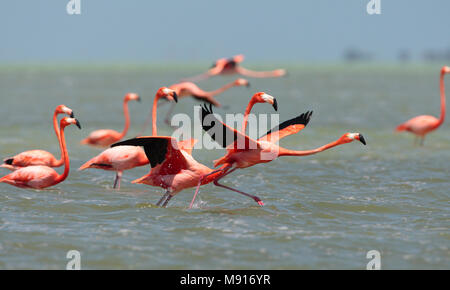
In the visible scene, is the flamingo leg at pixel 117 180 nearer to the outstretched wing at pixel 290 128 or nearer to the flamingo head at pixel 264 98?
the outstretched wing at pixel 290 128

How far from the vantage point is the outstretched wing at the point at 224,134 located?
7.69 meters

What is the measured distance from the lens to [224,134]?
317 inches

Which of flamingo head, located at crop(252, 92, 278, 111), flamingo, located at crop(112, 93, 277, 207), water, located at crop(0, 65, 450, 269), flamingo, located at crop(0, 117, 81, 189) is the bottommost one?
water, located at crop(0, 65, 450, 269)

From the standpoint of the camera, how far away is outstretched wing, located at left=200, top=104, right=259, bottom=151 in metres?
Answer: 7.69

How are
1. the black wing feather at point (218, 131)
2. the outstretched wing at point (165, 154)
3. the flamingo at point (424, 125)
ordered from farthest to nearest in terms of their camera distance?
the flamingo at point (424, 125) → the outstretched wing at point (165, 154) → the black wing feather at point (218, 131)

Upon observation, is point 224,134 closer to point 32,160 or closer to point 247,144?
point 247,144

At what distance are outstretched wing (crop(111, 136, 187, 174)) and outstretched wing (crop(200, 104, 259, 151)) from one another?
46 cm

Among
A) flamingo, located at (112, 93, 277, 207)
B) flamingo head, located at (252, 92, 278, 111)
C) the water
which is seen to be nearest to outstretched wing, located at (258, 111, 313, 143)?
flamingo, located at (112, 93, 277, 207)

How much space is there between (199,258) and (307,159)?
664cm

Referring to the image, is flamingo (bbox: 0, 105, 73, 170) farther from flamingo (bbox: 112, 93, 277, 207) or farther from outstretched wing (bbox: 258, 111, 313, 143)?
outstretched wing (bbox: 258, 111, 313, 143)

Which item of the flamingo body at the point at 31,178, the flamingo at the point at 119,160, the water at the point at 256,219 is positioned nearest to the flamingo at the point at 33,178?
the flamingo body at the point at 31,178

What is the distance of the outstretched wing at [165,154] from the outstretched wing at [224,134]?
1.50 ft
